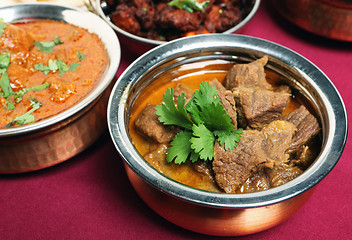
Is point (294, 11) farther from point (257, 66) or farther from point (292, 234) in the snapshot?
point (292, 234)

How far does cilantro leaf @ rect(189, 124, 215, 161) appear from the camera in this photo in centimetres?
197

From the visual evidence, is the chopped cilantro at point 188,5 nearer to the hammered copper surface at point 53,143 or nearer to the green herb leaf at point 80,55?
the green herb leaf at point 80,55

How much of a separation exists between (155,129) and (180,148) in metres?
0.22

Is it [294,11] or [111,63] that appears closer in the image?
[111,63]

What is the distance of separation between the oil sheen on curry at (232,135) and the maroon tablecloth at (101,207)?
1.33 feet

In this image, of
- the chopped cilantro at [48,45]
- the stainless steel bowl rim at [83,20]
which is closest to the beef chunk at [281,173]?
the stainless steel bowl rim at [83,20]

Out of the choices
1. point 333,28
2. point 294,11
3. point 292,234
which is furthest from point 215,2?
point 292,234

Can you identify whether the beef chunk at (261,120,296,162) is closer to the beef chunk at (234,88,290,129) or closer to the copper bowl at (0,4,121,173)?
the beef chunk at (234,88,290,129)

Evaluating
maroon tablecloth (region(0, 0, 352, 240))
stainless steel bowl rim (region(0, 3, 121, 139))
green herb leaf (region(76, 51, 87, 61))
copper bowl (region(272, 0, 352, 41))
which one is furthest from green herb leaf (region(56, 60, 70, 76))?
copper bowl (region(272, 0, 352, 41))

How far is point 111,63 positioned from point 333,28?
2079 mm

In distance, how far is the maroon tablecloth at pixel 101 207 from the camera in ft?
7.39

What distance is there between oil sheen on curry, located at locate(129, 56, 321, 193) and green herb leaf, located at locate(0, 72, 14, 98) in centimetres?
91

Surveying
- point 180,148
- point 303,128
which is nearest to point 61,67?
point 180,148

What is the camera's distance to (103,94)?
254 centimetres
